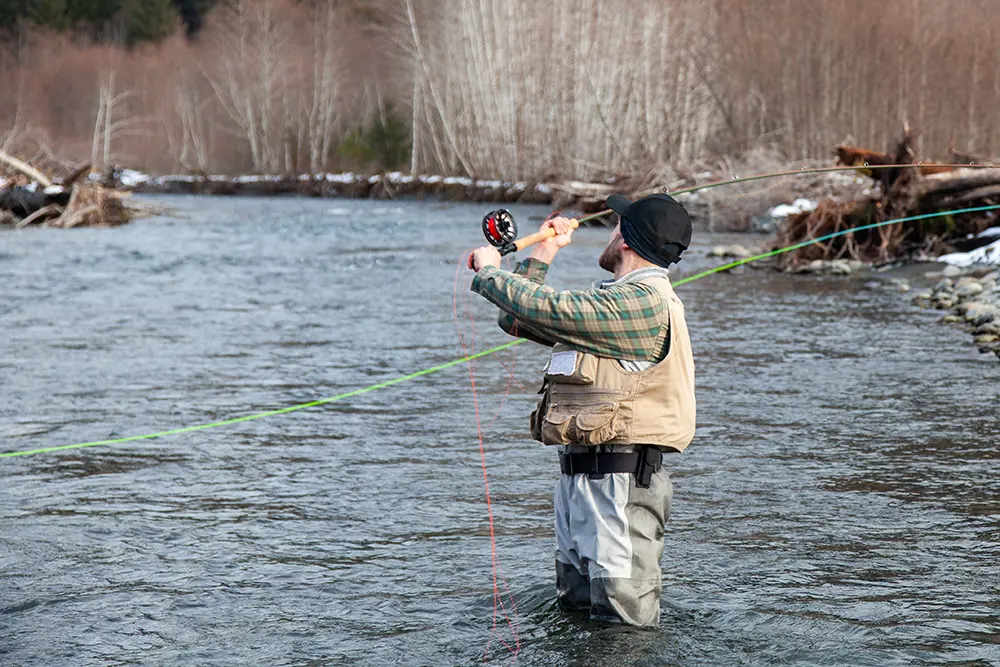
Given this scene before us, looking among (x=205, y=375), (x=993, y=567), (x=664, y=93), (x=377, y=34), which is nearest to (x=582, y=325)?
(x=993, y=567)

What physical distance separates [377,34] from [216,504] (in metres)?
63.4

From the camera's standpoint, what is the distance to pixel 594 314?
377 cm

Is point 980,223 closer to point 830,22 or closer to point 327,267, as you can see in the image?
point 327,267

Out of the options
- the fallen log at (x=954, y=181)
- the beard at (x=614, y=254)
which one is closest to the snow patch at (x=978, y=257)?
the fallen log at (x=954, y=181)

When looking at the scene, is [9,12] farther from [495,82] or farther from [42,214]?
[42,214]

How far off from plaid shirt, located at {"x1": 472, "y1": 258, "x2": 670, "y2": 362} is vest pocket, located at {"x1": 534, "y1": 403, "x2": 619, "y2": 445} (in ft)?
0.52

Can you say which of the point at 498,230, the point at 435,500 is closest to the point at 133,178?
the point at 435,500

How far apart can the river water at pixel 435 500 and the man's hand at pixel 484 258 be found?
1169mm

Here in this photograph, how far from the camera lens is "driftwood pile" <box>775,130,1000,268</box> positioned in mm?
15391

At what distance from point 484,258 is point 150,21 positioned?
74.9 metres

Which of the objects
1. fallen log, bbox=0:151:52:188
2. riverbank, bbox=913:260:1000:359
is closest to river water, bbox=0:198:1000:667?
riverbank, bbox=913:260:1000:359

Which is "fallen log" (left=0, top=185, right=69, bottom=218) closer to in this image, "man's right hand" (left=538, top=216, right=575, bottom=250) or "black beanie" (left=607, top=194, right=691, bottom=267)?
"man's right hand" (left=538, top=216, right=575, bottom=250)

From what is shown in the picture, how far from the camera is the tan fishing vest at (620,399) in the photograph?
12.5 ft

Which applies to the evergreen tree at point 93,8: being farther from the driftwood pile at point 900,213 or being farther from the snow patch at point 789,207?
the driftwood pile at point 900,213
